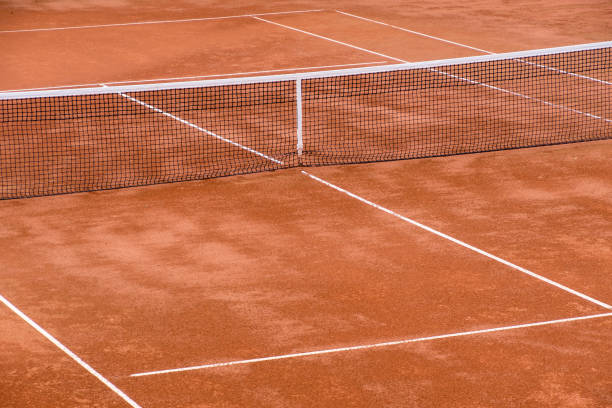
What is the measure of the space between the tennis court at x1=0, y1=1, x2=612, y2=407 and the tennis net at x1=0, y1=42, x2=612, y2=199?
0.06 meters

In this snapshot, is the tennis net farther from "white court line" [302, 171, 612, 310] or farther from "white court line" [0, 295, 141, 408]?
"white court line" [0, 295, 141, 408]

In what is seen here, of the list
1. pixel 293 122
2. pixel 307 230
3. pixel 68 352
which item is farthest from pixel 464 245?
pixel 293 122

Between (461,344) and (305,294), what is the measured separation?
176 centimetres

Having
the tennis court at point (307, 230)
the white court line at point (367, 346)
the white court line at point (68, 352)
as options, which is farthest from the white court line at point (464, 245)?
the white court line at point (68, 352)

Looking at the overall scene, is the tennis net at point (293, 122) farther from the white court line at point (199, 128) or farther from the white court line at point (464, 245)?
the white court line at point (464, 245)

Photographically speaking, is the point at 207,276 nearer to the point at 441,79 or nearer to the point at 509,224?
the point at 509,224

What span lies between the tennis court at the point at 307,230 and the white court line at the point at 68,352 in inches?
1.2

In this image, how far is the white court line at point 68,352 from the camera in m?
8.11

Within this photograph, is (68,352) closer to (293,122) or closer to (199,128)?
(199,128)

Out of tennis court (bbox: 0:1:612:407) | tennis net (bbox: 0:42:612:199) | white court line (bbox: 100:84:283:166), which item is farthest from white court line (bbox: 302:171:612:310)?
tennis net (bbox: 0:42:612:199)

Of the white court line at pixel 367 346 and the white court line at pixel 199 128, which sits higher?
the white court line at pixel 199 128

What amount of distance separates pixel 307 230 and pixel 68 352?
3.69 metres

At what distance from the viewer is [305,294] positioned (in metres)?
10.0

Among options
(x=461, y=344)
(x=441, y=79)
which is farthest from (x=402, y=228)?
(x=441, y=79)
